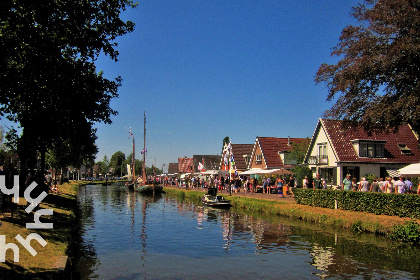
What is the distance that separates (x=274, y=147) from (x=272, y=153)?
5.36 feet

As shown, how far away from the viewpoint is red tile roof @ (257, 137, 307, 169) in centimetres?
6141

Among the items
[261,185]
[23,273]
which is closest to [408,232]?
[23,273]

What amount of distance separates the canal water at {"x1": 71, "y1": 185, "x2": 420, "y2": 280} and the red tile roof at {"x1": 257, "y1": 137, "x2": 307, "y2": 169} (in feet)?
Answer: 113

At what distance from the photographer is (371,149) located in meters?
47.0

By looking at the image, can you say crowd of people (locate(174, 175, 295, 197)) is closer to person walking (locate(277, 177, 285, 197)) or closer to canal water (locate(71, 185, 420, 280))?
person walking (locate(277, 177, 285, 197))

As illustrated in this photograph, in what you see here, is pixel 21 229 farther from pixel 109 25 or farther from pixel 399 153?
pixel 399 153

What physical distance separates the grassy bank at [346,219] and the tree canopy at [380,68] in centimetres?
752

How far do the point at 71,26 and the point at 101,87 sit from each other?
958cm

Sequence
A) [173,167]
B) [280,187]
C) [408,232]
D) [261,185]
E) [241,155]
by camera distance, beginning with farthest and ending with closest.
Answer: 1. [173,167]
2. [241,155]
3. [261,185]
4. [280,187]
5. [408,232]

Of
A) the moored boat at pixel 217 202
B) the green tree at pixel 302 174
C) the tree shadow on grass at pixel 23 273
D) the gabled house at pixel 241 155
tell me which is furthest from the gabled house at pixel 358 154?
the tree shadow on grass at pixel 23 273

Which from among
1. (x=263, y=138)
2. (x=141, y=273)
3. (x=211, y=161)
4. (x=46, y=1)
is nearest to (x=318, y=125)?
(x=263, y=138)

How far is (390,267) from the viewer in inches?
584

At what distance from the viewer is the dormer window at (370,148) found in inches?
1831

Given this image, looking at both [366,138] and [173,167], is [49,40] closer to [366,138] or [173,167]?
[366,138]
